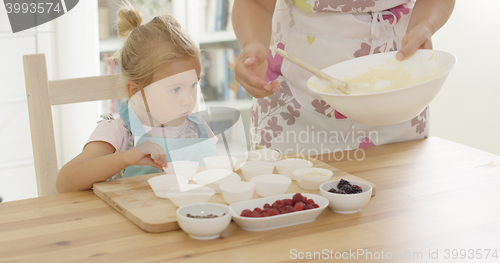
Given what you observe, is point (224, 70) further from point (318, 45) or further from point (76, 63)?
point (318, 45)

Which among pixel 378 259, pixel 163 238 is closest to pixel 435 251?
pixel 378 259

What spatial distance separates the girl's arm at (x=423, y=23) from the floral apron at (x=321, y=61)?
0.06 metres

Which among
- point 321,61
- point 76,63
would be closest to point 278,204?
point 321,61

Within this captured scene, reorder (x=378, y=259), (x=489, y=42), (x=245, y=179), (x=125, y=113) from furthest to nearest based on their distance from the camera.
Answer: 1. (x=489, y=42)
2. (x=125, y=113)
3. (x=245, y=179)
4. (x=378, y=259)

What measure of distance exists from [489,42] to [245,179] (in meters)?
1.88

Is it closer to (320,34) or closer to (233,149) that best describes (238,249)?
(233,149)

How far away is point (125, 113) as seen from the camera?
1197 millimetres

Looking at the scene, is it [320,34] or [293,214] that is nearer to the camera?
[293,214]

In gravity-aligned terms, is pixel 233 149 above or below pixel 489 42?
below

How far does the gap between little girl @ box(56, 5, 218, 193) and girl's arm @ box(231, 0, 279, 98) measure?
0.14 m

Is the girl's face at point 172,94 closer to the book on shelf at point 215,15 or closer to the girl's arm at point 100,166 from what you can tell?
the girl's arm at point 100,166

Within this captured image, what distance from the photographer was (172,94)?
1.11 metres

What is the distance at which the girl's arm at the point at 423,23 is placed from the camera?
3.22 feet

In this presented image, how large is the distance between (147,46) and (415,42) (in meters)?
0.64
